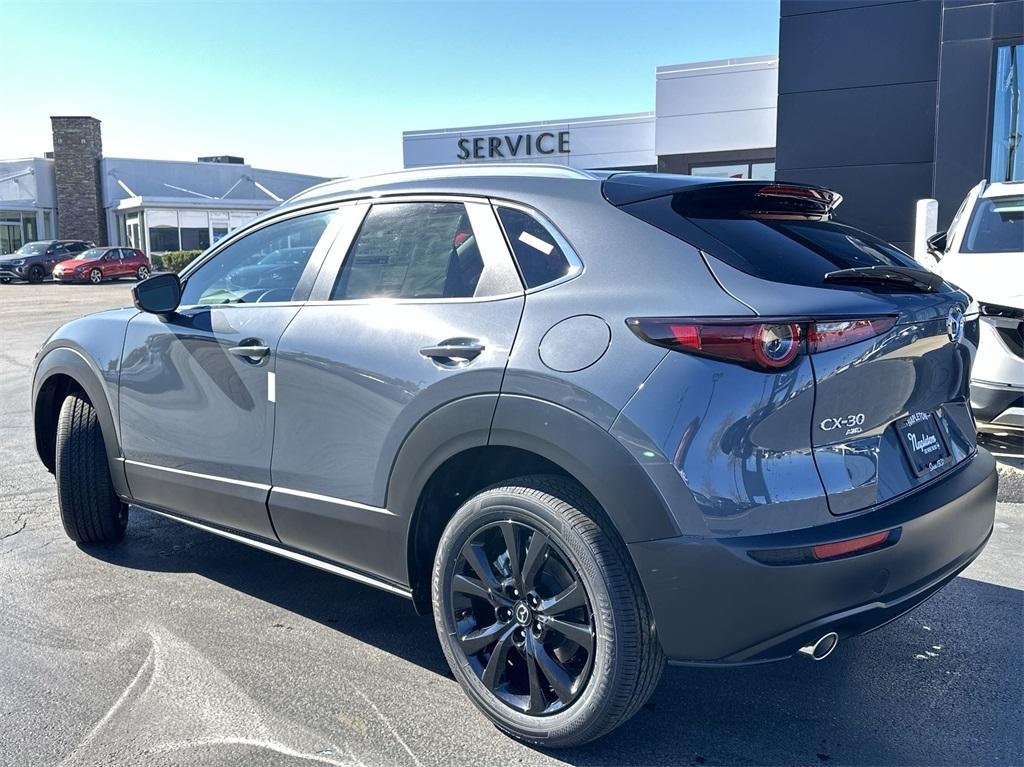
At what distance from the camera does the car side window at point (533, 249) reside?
9.11ft

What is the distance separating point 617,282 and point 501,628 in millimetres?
1165

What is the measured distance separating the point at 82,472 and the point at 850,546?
12.0 ft

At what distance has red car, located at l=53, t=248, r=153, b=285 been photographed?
32713mm

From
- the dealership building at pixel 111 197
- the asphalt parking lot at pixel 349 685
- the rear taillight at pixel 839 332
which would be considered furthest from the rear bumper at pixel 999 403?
the dealership building at pixel 111 197

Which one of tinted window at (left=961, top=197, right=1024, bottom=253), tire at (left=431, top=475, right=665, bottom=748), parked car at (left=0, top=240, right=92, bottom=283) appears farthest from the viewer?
parked car at (left=0, top=240, right=92, bottom=283)

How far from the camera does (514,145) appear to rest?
2448 cm

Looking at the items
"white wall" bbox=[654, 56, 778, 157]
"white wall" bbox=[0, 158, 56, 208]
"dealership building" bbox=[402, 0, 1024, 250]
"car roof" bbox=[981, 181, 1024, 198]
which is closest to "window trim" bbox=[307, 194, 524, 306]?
"car roof" bbox=[981, 181, 1024, 198]

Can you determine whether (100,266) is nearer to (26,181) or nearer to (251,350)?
(26,181)

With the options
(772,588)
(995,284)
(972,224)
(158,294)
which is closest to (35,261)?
(158,294)

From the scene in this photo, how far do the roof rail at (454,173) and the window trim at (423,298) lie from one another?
0.10 metres

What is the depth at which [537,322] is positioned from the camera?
2.69m

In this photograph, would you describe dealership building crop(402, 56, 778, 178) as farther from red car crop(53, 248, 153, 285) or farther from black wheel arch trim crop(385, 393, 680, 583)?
red car crop(53, 248, 153, 285)

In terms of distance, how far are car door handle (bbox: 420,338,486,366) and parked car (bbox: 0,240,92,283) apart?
35.5 m

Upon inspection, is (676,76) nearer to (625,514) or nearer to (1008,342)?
(1008,342)
